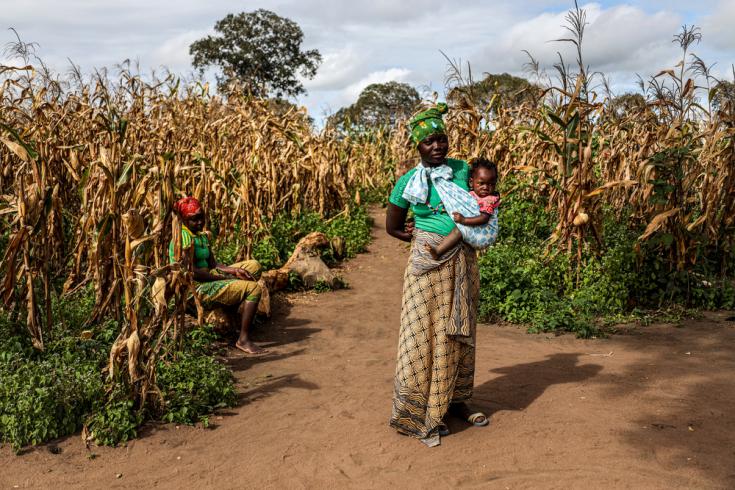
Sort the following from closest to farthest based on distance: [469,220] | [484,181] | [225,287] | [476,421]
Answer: [469,220], [484,181], [476,421], [225,287]

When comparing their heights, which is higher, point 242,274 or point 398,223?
point 398,223

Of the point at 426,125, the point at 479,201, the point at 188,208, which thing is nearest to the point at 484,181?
the point at 479,201

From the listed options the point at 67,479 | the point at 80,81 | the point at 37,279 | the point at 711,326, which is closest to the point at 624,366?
the point at 711,326

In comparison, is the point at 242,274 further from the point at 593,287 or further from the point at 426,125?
the point at 593,287

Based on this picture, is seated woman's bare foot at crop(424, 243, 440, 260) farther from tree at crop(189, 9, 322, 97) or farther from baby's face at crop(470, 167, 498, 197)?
tree at crop(189, 9, 322, 97)

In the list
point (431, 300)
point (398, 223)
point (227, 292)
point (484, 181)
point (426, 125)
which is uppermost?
point (426, 125)

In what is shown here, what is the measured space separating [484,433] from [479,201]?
133 cm

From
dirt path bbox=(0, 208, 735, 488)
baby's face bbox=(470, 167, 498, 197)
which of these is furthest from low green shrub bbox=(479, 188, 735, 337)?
baby's face bbox=(470, 167, 498, 197)

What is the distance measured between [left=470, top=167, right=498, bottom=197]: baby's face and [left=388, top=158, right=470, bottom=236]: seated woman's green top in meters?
0.06

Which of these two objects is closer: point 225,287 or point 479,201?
point 479,201

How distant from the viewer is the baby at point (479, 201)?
3.51 meters

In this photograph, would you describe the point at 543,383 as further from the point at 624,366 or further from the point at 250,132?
the point at 250,132

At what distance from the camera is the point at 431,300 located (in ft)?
11.8

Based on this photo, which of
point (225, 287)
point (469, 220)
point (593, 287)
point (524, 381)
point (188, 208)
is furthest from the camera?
point (593, 287)
